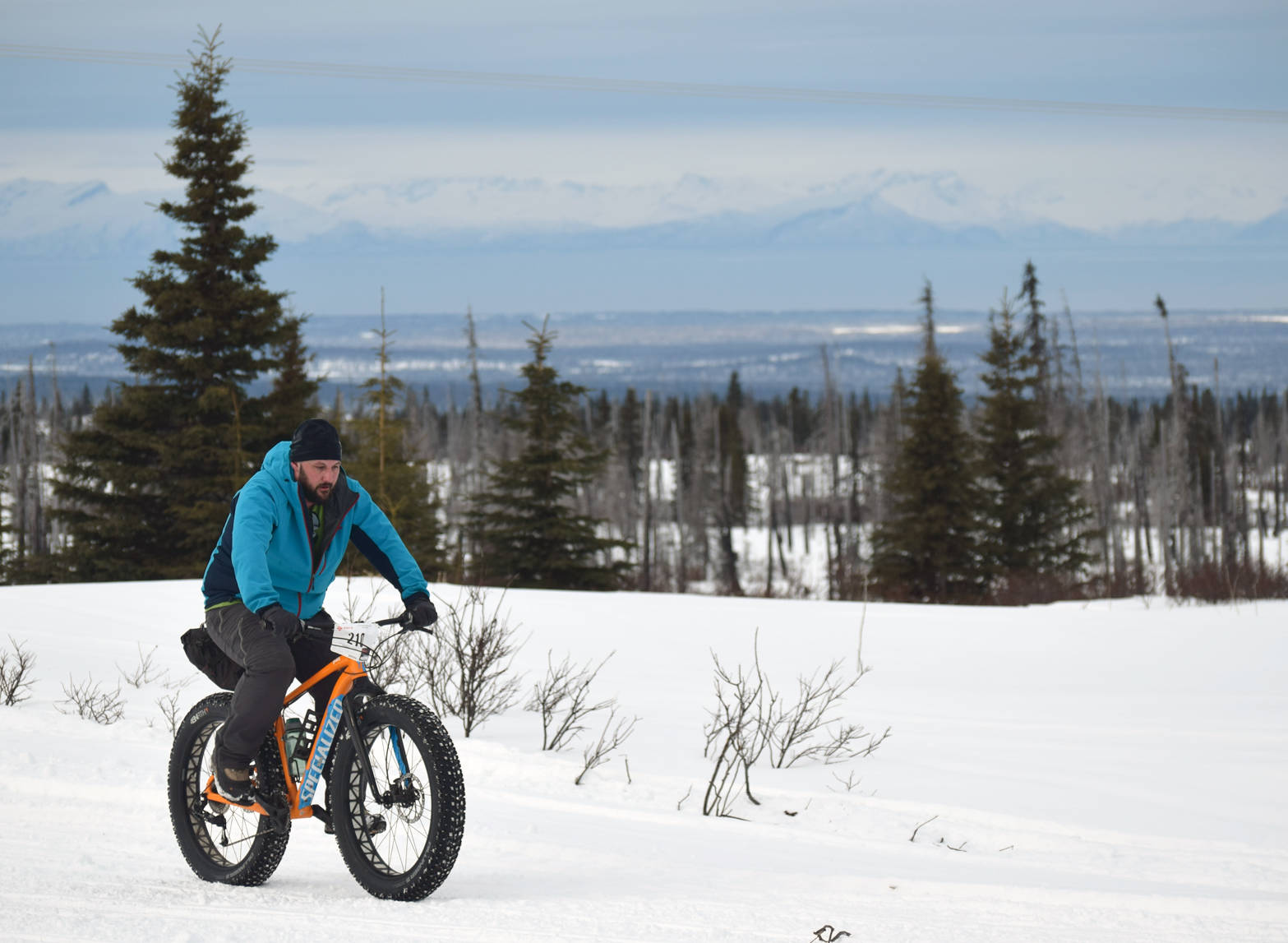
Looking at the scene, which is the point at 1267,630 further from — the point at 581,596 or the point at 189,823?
the point at 189,823

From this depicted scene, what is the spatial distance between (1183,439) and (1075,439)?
1601 centimetres

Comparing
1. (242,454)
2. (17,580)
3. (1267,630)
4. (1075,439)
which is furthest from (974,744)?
(1075,439)

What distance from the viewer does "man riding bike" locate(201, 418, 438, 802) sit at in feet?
14.4

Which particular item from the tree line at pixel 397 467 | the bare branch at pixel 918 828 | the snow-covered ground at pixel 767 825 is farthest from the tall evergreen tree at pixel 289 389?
the bare branch at pixel 918 828

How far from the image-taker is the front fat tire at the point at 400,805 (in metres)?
4.34

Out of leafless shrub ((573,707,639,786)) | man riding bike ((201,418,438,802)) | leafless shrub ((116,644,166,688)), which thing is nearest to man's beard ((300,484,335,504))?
man riding bike ((201,418,438,802))

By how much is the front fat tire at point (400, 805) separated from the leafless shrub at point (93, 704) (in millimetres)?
4726

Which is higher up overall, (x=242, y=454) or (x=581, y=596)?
(x=242, y=454)

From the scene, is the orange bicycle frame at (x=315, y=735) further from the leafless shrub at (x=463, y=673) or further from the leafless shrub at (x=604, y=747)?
the leafless shrub at (x=463, y=673)

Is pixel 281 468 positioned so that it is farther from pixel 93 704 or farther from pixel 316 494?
pixel 93 704

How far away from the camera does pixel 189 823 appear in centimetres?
507

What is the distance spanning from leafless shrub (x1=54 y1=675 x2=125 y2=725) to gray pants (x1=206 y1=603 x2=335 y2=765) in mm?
4503

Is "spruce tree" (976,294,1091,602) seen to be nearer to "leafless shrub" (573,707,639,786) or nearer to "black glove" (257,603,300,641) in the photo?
"leafless shrub" (573,707,639,786)

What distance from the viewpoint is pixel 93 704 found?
909 cm
